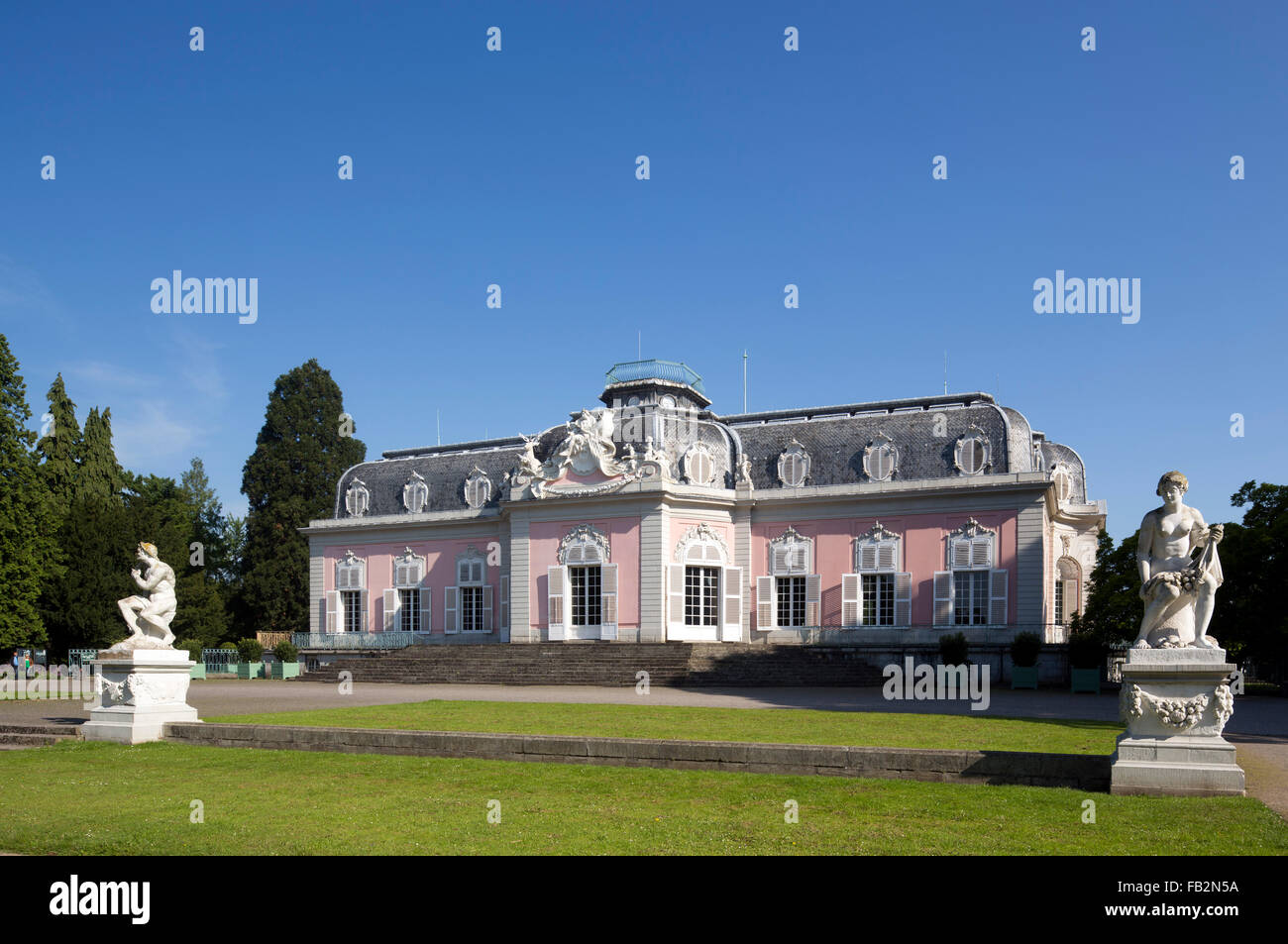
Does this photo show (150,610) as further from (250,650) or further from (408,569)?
(250,650)

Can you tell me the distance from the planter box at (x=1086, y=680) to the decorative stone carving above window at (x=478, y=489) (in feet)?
78.8

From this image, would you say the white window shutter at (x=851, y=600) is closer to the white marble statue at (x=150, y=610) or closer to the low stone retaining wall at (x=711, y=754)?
the white marble statue at (x=150, y=610)

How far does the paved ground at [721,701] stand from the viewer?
1814 cm

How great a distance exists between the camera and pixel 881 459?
38250 millimetres

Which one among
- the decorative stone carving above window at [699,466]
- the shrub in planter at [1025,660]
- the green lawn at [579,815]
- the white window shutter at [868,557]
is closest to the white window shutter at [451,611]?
the decorative stone carving above window at [699,466]

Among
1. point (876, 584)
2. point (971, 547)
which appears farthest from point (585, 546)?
point (971, 547)

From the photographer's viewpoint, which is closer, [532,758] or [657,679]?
[532,758]

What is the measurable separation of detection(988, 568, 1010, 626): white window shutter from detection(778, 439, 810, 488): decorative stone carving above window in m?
7.93

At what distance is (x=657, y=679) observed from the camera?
1286 inches

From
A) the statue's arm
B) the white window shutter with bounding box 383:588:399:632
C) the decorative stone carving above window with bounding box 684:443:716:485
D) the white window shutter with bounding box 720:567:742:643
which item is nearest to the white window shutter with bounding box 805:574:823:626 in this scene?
the white window shutter with bounding box 720:567:742:643

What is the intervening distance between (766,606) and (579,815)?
3020 centimetres

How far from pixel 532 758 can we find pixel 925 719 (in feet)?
27.3
